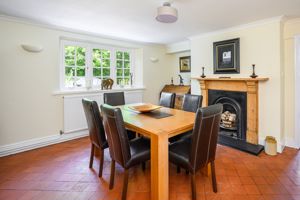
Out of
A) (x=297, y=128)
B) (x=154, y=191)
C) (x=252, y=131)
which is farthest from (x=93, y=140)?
(x=297, y=128)

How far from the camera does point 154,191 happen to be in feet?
5.40

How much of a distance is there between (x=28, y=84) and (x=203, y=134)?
288 centimetres

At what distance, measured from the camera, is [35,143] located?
3.08 meters

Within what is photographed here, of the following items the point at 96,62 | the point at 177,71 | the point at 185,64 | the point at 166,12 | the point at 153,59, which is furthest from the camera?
the point at 177,71

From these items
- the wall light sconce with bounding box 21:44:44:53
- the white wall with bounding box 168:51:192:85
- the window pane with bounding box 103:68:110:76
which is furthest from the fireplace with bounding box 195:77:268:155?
the wall light sconce with bounding box 21:44:44:53

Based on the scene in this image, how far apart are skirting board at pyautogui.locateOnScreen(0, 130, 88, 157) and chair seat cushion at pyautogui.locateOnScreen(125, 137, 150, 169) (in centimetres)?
201

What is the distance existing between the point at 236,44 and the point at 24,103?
3790 mm

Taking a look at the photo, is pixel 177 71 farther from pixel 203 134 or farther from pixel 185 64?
pixel 203 134

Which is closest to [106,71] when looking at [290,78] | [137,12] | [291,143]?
[137,12]

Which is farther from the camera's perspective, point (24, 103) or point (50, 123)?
point (50, 123)

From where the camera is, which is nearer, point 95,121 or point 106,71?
point 95,121

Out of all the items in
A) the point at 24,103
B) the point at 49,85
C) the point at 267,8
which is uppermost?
the point at 267,8

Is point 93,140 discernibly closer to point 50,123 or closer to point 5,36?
point 50,123

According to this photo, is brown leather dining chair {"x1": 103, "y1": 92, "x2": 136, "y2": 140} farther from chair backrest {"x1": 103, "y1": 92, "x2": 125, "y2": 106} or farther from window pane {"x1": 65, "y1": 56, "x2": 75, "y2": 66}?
window pane {"x1": 65, "y1": 56, "x2": 75, "y2": 66}
